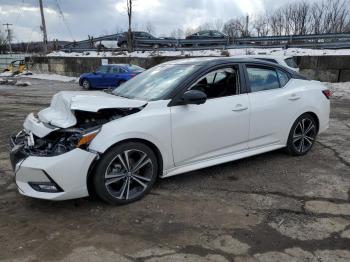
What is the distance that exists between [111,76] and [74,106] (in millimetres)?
15932

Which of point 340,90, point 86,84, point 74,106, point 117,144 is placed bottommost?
point 340,90

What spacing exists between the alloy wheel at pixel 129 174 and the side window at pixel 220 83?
3.75ft

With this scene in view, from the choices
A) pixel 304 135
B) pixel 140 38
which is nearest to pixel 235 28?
A: pixel 140 38

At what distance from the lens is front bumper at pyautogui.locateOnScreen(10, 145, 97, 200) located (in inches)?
138

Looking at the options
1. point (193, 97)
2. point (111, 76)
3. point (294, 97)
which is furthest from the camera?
point (111, 76)

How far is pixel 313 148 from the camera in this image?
6.07 m

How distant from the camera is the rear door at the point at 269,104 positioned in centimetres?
483

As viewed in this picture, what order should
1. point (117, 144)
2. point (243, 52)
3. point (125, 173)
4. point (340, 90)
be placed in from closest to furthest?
point (117, 144) < point (125, 173) < point (340, 90) < point (243, 52)

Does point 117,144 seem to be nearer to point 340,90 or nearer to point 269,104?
point 269,104

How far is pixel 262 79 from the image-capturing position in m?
5.07

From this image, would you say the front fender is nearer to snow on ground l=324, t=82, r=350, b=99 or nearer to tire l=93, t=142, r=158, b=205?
tire l=93, t=142, r=158, b=205

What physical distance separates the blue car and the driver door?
46.5ft

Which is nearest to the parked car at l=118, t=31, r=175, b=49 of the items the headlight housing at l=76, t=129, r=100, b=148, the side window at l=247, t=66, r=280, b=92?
the side window at l=247, t=66, r=280, b=92

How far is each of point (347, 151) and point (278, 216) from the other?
2890 mm
